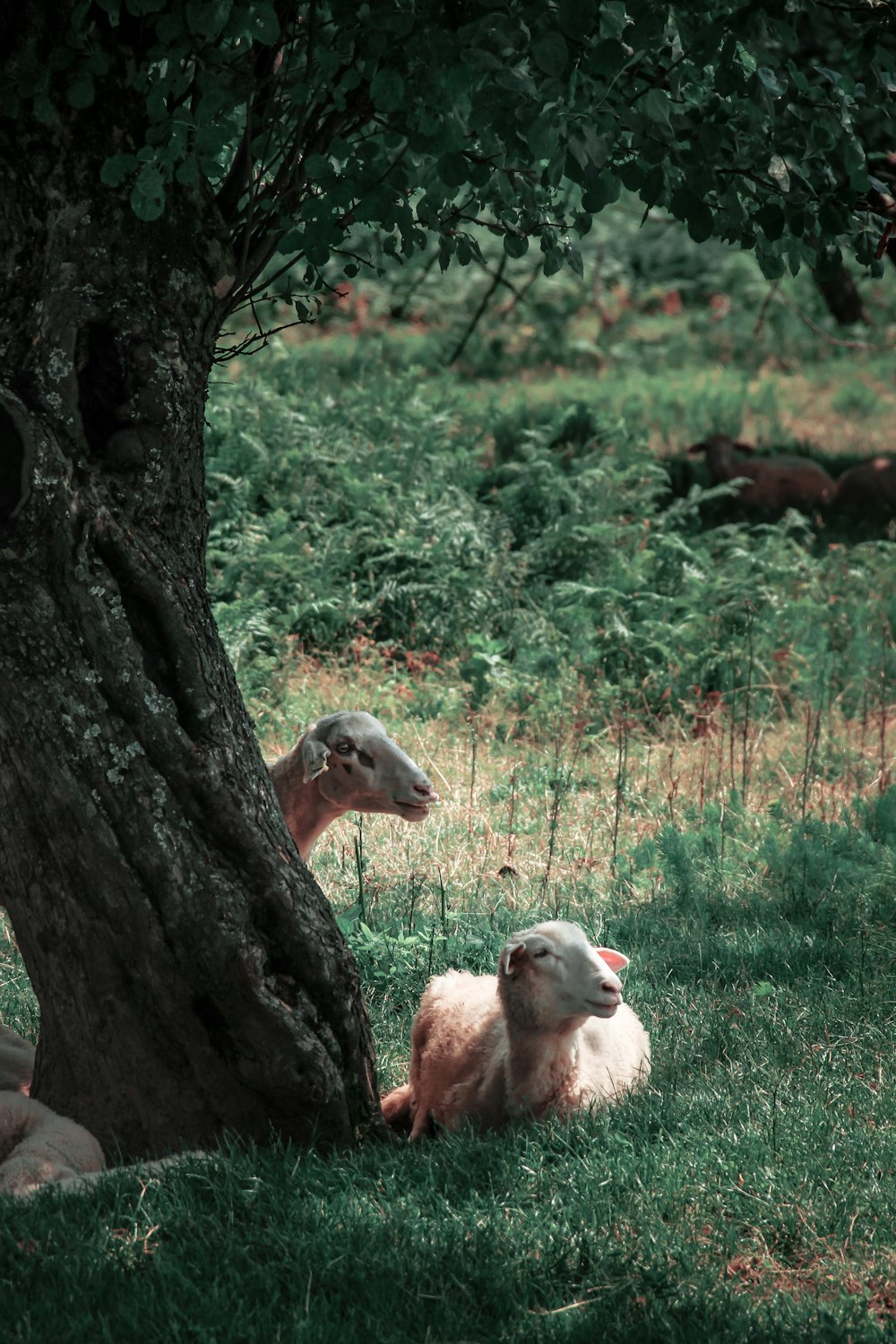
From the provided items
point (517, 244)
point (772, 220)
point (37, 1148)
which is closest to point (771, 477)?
point (517, 244)

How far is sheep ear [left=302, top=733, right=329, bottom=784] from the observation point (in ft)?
18.9

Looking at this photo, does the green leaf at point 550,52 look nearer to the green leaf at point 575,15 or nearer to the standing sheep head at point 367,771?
the green leaf at point 575,15

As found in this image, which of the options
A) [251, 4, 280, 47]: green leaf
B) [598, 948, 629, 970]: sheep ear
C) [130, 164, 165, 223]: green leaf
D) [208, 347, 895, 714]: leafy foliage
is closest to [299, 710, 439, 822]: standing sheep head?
[598, 948, 629, 970]: sheep ear

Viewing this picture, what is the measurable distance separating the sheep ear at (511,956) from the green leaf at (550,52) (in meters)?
2.52

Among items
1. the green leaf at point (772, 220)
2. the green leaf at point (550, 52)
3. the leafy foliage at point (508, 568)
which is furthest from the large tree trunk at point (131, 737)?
the leafy foliage at point (508, 568)

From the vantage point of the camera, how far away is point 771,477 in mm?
15266

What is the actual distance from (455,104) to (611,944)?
3522 millimetres

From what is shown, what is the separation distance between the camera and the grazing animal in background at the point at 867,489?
15117 millimetres

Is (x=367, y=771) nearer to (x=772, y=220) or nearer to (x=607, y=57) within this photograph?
(x=772, y=220)

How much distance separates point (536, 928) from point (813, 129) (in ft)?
8.49

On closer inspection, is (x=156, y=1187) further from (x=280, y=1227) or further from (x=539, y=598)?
(x=539, y=598)

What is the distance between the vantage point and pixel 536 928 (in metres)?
4.76

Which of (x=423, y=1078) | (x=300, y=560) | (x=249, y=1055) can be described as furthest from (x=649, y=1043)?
(x=300, y=560)

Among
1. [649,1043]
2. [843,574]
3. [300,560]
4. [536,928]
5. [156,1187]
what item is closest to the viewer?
[156,1187]
